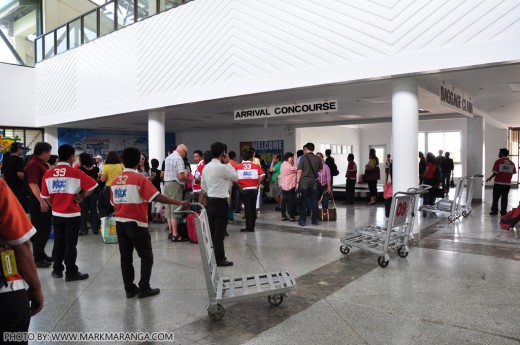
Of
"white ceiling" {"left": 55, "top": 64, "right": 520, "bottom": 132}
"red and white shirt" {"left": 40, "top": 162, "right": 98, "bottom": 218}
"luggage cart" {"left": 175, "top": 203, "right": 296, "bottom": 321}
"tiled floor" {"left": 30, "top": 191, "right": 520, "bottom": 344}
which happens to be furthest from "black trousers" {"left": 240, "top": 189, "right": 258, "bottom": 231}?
"luggage cart" {"left": 175, "top": 203, "right": 296, "bottom": 321}

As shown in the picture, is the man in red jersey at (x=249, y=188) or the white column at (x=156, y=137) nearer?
the man in red jersey at (x=249, y=188)

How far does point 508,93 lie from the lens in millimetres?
10617

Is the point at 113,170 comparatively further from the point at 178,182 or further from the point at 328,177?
the point at 328,177

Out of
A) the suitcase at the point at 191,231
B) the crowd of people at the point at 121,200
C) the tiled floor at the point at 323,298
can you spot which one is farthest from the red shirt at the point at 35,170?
the suitcase at the point at 191,231

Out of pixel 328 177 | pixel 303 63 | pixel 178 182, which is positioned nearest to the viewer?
pixel 178 182

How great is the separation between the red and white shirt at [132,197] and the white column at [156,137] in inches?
307

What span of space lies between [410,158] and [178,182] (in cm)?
434

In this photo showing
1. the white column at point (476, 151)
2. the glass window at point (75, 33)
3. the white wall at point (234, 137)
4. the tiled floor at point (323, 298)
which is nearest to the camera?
the tiled floor at point (323, 298)

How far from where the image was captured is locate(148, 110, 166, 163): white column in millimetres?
12031

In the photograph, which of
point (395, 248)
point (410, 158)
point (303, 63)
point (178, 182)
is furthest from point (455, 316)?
point (303, 63)

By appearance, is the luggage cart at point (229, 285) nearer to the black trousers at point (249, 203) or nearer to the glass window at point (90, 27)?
the black trousers at point (249, 203)

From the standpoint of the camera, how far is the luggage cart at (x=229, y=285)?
12.2ft

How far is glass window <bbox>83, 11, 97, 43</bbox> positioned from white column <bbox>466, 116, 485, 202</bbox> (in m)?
13.0

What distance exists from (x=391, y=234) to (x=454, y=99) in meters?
4.76
